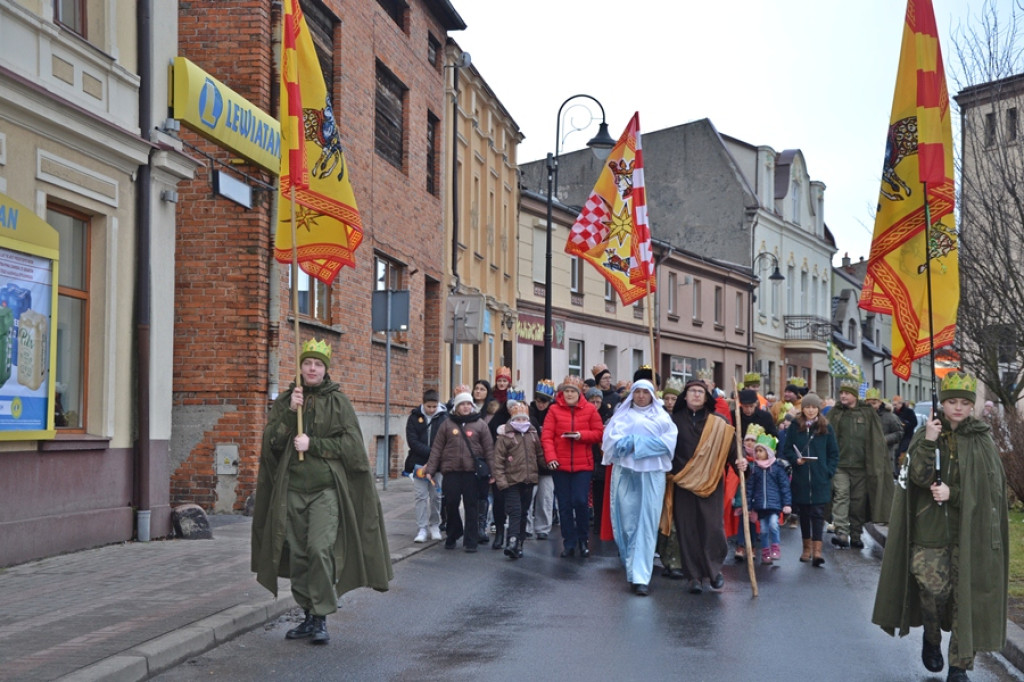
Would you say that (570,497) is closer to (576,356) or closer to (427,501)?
(427,501)

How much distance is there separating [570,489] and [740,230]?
41262mm

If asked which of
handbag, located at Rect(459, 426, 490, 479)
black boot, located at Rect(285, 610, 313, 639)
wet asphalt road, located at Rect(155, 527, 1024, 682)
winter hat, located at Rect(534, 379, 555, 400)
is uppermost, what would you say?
winter hat, located at Rect(534, 379, 555, 400)

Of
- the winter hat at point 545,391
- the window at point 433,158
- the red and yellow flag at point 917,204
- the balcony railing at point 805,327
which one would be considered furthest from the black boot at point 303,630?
the balcony railing at point 805,327

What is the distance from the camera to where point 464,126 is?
2914 cm

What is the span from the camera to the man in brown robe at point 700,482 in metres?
11.2

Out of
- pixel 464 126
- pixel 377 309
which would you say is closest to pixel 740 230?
pixel 464 126

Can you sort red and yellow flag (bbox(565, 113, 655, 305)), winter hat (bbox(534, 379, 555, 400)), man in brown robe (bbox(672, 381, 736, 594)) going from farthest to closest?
red and yellow flag (bbox(565, 113, 655, 305)) < winter hat (bbox(534, 379, 555, 400)) < man in brown robe (bbox(672, 381, 736, 594))

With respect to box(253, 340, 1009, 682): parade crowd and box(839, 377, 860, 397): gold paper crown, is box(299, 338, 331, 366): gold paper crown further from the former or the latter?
box(839, 377, 860, 397): gold paper crown

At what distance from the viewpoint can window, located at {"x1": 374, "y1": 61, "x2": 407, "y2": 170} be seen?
2250 cm

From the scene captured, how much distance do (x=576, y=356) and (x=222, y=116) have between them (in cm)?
2386

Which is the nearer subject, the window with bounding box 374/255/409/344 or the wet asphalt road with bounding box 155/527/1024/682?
the wet asphalt road with bounding box 155/527/1024/682

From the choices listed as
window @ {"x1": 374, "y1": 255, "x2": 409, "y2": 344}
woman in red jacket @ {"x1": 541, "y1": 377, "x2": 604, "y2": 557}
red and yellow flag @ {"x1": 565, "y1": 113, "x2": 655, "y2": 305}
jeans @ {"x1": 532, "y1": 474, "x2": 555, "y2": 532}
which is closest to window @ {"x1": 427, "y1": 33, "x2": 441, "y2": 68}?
window @ {"x1": 374, "y1": 255, "x2": 409, "y2": 344}

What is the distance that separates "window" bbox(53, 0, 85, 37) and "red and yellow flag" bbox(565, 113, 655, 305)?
21.4 feet

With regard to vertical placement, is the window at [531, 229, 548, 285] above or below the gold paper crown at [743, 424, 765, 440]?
above
